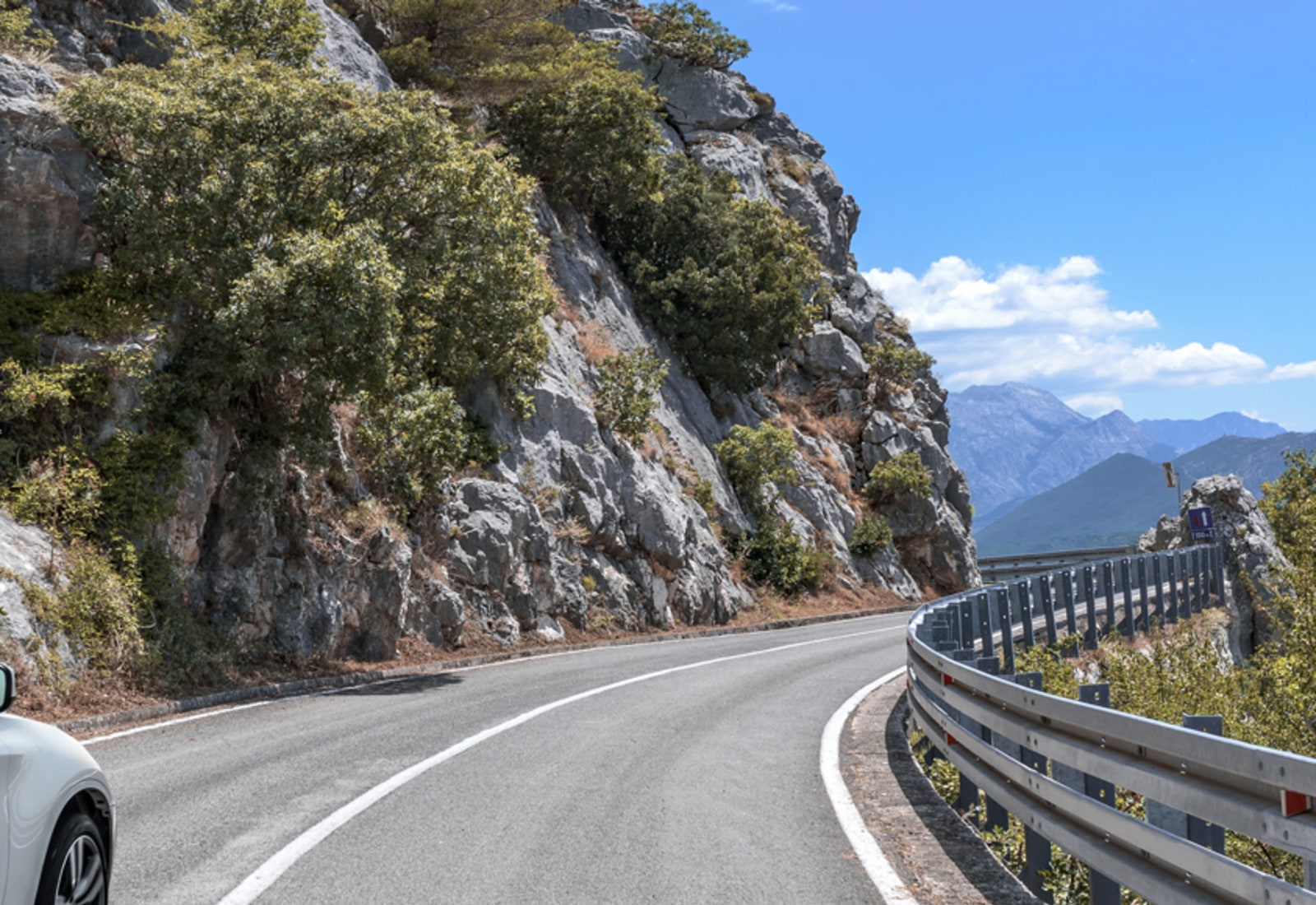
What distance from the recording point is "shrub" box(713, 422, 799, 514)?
34.3 m

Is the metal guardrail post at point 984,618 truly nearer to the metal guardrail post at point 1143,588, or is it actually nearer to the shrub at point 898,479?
the metal guardrail post at point 1143,588

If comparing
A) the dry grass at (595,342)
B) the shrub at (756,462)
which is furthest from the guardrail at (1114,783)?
the shrub at (756,462)

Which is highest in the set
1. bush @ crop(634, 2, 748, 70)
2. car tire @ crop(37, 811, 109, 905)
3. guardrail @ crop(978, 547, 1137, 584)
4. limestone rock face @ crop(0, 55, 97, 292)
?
bush @ crop(634, 2, 748, 70)

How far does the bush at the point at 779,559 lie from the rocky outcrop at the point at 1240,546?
10751mm

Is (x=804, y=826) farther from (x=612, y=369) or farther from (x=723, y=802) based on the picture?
(x=612, y=369)

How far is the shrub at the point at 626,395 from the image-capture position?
2836 cm

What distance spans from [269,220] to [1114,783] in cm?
1366

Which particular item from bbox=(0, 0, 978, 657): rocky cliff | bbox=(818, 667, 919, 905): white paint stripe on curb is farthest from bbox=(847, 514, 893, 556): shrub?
bbox=(818, 667, 919, 905): white paint stripe on curb

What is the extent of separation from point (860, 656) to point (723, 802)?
11.6 meters

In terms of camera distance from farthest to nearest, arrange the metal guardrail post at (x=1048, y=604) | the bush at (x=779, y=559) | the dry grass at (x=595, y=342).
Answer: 1. the bush at (x=779, y=559)
2. the dry grass at (x=595, y=342)
3. the metal guardrail post at (x=1048, y=604)

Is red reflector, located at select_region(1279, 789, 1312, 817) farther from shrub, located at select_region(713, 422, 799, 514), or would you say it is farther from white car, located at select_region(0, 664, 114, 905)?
shrub, located at select_region(713, 422, 799, 514)

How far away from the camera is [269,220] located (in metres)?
15.0

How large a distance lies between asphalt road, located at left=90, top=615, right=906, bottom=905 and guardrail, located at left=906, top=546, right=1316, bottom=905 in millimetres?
1014

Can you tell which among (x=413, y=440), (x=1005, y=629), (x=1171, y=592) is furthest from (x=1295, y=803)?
(x=1171, y=592)
